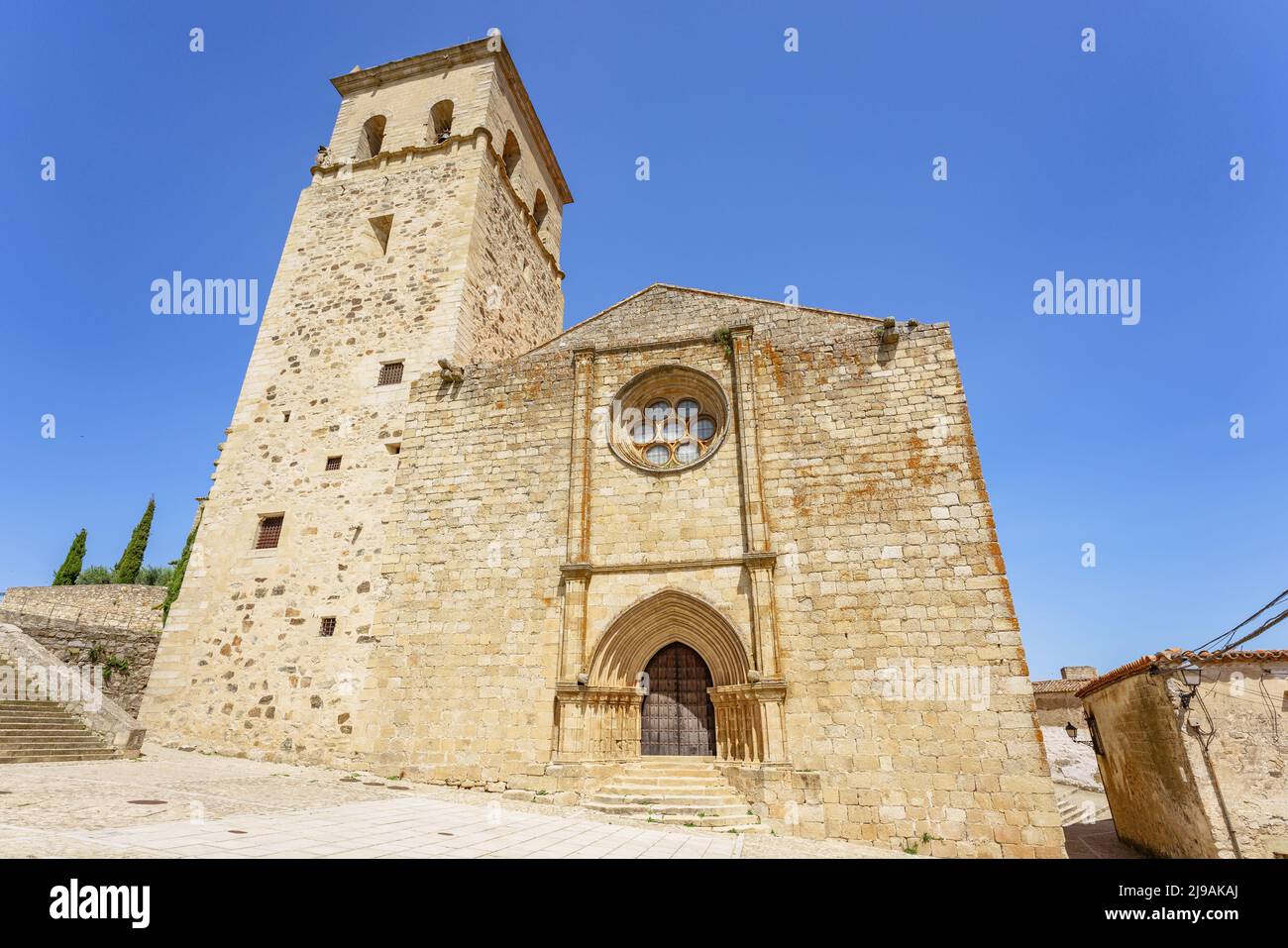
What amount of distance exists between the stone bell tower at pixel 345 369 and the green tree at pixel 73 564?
81.9 feet

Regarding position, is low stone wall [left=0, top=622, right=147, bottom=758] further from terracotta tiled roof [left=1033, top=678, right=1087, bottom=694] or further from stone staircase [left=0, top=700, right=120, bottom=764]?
terracotta tiled roof [left=1033, top=678, right=1087, bottom=694]

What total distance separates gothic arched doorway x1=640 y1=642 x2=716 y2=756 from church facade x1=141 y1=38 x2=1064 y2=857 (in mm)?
33

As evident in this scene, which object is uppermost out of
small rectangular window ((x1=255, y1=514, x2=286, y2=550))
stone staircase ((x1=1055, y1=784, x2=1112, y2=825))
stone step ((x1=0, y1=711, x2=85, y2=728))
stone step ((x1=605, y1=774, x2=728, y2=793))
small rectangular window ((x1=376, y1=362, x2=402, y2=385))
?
small rectangular window ((x1=376, y1=362, x2=402, y2=385))

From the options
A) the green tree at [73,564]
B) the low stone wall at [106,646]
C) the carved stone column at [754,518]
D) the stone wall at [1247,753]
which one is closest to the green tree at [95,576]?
the green tree at [73,564]

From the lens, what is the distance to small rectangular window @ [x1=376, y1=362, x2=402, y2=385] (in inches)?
489

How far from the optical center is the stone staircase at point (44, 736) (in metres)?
7.96

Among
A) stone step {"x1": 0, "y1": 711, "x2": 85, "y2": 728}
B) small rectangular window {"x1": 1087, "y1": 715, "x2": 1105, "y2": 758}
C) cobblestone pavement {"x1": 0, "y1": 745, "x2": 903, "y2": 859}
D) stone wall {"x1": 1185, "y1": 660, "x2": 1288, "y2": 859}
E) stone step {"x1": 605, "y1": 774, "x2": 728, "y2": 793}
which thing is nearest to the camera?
cobblestone pavement {"x1": 0, "y1": 745, "x2": 903, "y2": 859}

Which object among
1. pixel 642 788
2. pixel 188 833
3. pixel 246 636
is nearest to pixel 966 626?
pixel 642 788

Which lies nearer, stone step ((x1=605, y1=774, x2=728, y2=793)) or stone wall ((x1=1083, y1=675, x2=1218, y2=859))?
stone step ((x1=605, y1=774, x2=728, y2=793))

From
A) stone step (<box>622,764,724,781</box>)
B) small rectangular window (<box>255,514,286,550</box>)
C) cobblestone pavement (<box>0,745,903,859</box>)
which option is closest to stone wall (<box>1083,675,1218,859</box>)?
cobblestone pavement (<box>0,745,903,859</box>)

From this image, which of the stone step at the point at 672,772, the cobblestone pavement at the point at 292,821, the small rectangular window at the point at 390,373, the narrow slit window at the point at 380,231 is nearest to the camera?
the cobblestone pavement at the point at 292,821

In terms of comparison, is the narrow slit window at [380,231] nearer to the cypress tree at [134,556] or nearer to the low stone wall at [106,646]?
the low stone wall at [106,646]
